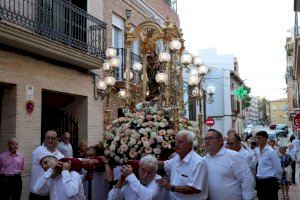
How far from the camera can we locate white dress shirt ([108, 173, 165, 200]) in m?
4.72

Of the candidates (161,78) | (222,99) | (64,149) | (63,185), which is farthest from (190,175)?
(222,99)

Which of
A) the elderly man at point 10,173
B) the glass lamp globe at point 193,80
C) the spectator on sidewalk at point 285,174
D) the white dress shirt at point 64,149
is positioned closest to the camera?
the elderly man at point 10,173

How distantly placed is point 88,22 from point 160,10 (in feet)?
23.6

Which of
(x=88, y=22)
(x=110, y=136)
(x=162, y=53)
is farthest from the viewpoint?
(x=88, y=22)

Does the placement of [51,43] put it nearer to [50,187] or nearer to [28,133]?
[28,133]

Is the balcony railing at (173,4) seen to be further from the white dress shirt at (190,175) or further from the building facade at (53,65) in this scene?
the white dress shirt at (190,175)

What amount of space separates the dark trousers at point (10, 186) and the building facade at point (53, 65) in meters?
1.22

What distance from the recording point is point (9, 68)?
9875 mm

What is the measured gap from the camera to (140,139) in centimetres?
670

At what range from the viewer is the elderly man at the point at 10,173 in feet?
28.9


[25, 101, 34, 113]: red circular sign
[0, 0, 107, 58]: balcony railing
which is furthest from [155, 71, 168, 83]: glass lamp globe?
[25, 101, 34, 113]: red circular sign

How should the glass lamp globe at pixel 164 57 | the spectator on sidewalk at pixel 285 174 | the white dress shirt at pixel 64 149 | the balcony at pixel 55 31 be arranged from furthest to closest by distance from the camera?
the spectator on sidewalk at pixel 285 174 → the white dress shirt at pixel 64 149 → the balcony at pixel 55 31 → the glass lamp globe at pixel 164 57

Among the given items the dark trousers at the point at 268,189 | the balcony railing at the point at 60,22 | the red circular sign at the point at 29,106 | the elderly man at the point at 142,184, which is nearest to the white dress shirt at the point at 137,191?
the elderly man at the point at 142,184

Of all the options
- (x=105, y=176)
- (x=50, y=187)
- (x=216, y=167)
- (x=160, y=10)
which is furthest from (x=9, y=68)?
(x=160, y=10)
